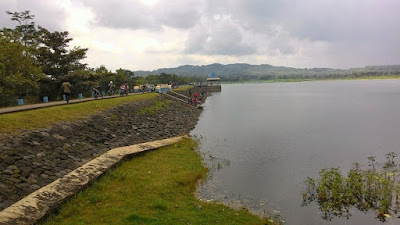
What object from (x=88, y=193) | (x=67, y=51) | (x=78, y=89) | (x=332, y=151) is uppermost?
(x=67, y=51)

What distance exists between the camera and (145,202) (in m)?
12.0

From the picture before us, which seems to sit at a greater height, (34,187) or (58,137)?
(58,137)

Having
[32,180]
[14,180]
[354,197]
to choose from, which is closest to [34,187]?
[32,180]

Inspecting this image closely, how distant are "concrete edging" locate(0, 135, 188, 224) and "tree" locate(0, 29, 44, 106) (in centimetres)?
1693

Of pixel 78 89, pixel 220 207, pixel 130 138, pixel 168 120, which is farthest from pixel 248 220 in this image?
pixel 78 89

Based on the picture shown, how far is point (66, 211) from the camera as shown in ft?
34.8

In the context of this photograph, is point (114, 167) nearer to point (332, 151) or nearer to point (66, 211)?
point (66, 211)

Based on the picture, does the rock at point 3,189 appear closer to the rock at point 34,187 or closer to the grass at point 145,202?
the rock at point 34,187

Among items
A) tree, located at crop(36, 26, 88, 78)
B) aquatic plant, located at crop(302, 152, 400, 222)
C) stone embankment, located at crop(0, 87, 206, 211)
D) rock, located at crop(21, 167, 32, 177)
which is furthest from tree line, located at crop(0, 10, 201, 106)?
aquatic plant, located at crop(302, 152, 400, 222)

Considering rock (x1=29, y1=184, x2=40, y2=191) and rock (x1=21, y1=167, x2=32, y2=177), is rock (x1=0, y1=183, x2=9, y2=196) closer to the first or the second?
rock (x1=29, y1=184, x2=40, y2=191)

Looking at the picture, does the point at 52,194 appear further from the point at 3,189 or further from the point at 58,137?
the point at 58,137

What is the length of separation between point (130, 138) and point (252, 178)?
11385 millimetres

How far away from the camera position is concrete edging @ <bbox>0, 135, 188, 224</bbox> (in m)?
9.37

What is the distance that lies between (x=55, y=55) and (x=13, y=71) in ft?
36.4
